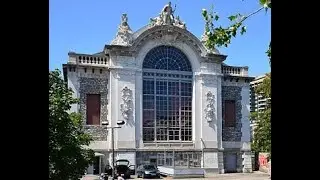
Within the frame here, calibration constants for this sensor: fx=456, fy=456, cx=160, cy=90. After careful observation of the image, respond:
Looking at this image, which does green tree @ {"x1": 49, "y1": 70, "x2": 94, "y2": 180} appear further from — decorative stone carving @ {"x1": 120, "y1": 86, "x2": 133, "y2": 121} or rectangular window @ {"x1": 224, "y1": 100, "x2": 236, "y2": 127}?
rectangular window @ {"x1": 224, "y1": 100, "x2": 236, "y2": 127}

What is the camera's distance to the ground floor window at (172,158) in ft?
129

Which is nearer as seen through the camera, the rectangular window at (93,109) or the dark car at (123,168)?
the dark car at (123,168)

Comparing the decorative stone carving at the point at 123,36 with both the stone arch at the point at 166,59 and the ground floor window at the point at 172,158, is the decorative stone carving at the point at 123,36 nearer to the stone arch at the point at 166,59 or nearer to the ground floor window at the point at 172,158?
the stone arch at the point at 166,59

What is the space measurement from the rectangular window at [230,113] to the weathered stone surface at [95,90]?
38.5 ft

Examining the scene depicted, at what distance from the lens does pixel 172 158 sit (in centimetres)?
4034

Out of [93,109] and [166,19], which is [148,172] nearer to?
[93,109]

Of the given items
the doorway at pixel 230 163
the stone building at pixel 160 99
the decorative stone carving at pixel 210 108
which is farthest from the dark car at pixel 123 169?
the doorway at pixel 230 163

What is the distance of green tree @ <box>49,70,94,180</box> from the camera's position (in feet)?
45.9

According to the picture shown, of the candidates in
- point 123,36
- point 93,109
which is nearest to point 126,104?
point 93,109

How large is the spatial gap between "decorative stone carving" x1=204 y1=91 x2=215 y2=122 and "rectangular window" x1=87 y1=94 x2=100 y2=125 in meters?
9.89

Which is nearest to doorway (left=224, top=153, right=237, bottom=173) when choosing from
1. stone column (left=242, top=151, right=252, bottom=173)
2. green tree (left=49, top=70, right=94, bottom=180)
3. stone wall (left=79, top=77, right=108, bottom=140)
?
stone column (left=242, top=151, right=252, bottom=173)

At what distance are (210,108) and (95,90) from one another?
1067 centimetres
